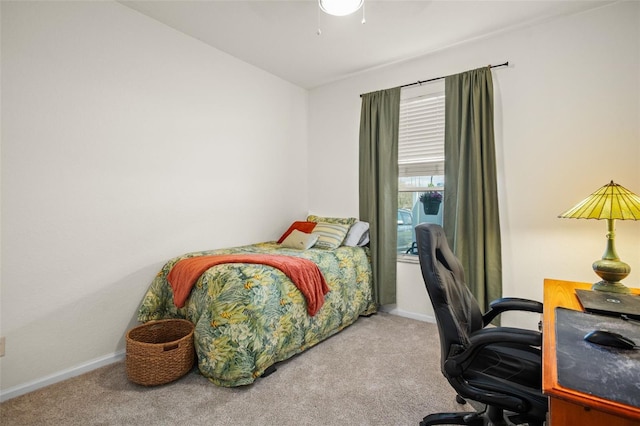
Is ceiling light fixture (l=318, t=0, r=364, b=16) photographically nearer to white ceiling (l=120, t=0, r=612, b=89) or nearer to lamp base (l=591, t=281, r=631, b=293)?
white ceiling (l=120, t=0, r=612, b=89)

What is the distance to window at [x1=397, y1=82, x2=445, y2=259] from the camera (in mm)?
3119

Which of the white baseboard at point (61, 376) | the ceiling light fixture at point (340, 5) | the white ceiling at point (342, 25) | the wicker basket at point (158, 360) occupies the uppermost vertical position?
the white ceiling at point (342, 25)

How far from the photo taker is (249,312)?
2.00 metres

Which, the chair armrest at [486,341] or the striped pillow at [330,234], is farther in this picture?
the striped pillow at [330,234]

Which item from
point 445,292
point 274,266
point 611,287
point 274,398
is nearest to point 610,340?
point 445,292

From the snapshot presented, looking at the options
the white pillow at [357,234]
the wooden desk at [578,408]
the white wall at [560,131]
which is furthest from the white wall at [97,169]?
the wooden desk at [578,408]

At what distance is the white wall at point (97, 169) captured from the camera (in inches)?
76.4

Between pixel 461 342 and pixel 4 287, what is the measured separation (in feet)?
8.21

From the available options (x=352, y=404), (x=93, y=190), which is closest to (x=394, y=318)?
(x=352, y=404)

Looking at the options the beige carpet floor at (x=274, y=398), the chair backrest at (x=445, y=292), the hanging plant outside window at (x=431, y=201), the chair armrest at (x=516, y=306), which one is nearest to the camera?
the chair backrest at (x=445, y=292)

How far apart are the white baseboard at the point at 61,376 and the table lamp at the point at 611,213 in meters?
3.13

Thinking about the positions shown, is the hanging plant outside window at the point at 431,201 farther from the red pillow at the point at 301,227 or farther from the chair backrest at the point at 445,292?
the chair backrest at the point at 445,292

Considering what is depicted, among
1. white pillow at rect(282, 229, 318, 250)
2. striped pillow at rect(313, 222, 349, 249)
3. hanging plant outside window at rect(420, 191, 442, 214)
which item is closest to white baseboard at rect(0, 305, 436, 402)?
white pillow at rect(282, 229, 318, 250)

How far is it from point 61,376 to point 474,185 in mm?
3342
